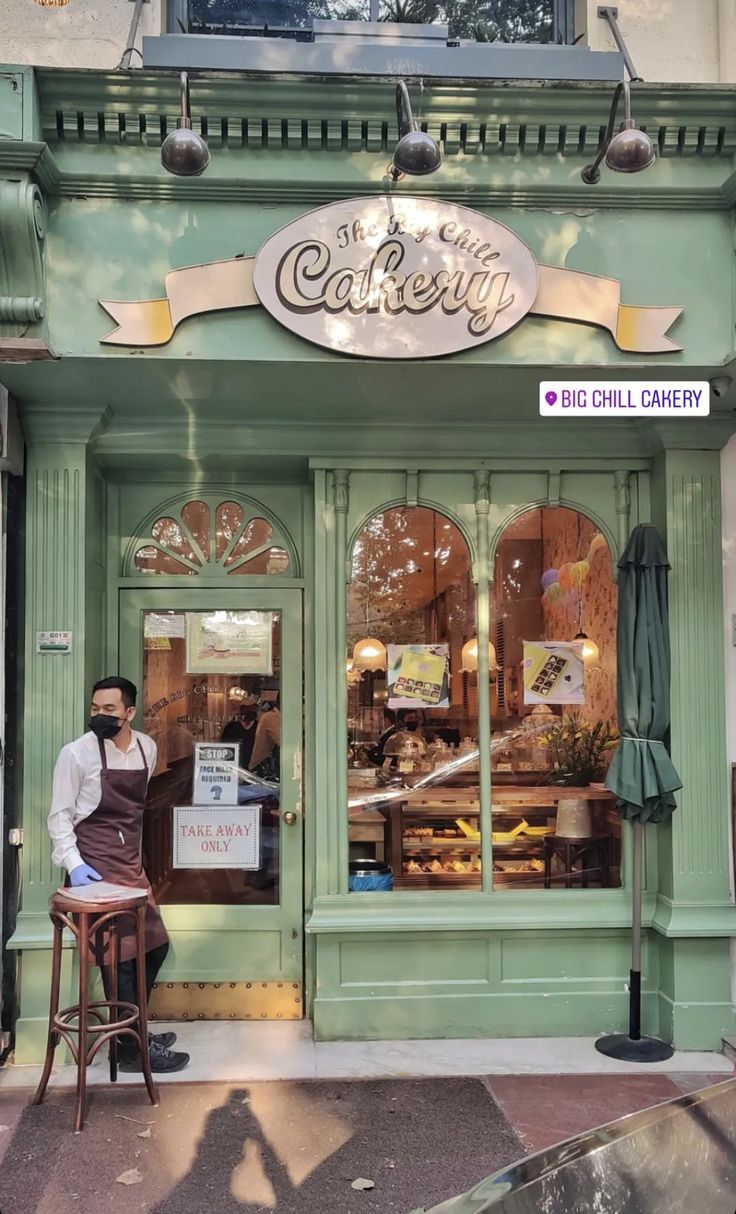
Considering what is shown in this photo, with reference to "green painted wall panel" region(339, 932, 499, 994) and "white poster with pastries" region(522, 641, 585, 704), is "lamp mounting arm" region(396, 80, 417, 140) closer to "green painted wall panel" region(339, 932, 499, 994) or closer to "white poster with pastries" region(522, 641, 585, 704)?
"white poster with pastries" region(522, 641, 585, 704)

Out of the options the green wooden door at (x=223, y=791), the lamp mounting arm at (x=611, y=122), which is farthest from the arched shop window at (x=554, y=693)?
the lamp mounting arm at (x=611, y=122)

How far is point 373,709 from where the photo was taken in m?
5.68

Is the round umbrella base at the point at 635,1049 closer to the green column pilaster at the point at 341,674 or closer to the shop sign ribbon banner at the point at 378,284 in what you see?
the green column pilaster at the point at 341,674

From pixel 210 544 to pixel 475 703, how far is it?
6.43ft

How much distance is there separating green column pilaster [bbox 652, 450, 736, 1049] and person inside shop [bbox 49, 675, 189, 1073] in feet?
9.22

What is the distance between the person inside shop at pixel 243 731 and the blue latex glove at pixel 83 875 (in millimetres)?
1314

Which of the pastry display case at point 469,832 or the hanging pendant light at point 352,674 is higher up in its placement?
the hanging pendant light at point 352,674

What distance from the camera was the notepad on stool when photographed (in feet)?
14.4

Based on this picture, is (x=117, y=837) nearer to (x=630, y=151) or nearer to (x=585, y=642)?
(x=585, y=642)

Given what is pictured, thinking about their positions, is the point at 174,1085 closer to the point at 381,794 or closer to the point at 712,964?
the point at 381,794

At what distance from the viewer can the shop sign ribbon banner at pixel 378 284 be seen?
185 inches

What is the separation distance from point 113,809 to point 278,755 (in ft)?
4.04

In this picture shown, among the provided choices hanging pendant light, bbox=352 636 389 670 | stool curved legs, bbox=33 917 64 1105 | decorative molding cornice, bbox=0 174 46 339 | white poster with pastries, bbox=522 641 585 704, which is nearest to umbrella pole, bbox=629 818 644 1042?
white poster with pastries, bbox=522 641 585 704

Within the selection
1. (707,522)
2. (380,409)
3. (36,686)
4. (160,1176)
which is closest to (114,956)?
(160,1176)
